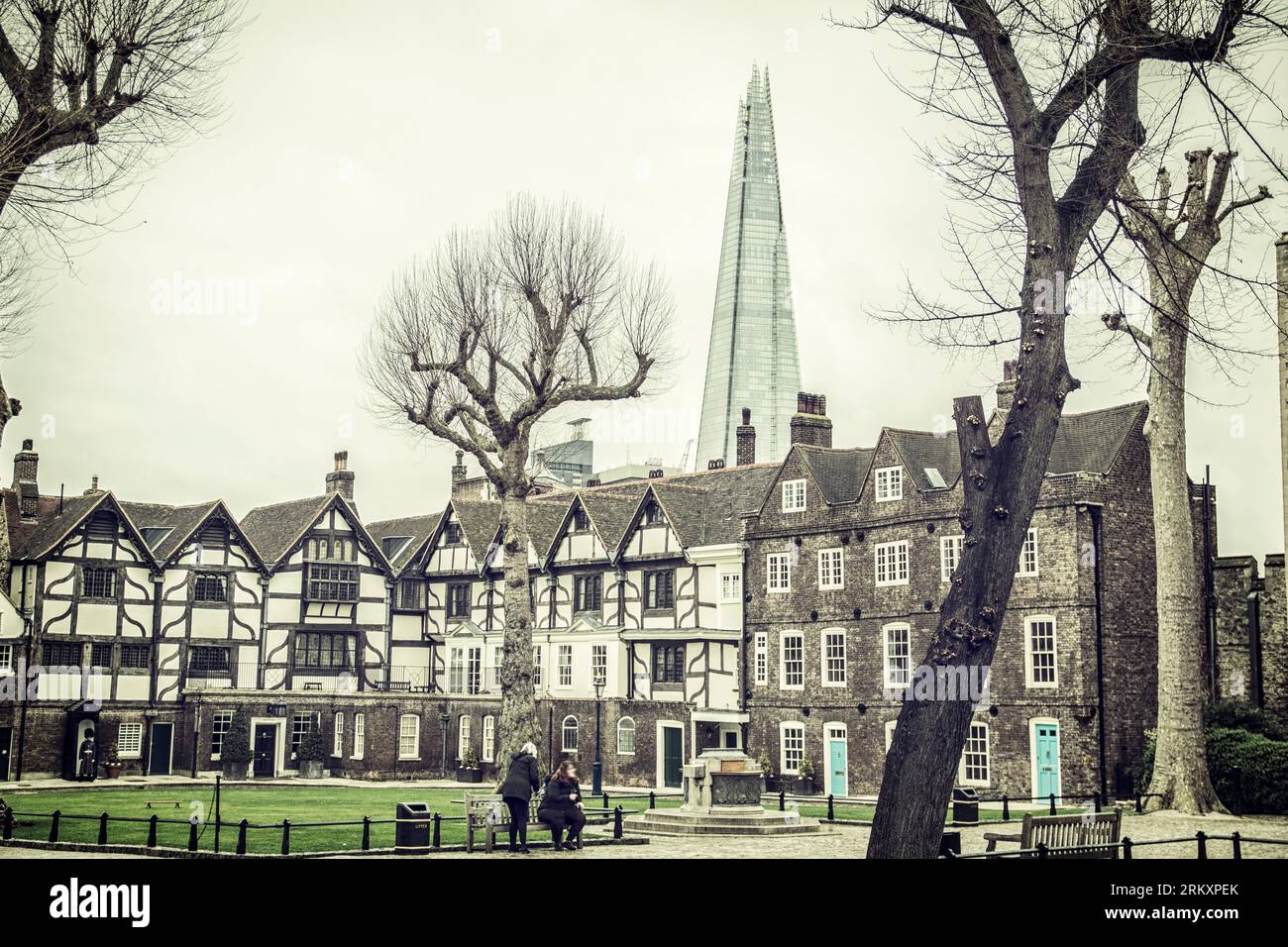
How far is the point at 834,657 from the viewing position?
41.9 m

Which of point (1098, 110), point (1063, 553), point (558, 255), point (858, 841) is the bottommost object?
point (858, 841)

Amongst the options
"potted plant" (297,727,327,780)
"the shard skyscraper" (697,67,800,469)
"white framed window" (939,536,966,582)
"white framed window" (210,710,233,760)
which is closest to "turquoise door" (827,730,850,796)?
"white framed window" (939,536,966,582)

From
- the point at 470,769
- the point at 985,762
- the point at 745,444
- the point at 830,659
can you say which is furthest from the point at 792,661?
the point at 470,769

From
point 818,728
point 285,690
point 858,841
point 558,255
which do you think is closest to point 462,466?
point 285,690

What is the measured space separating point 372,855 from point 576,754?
1038 inches

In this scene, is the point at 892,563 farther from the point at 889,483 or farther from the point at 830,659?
the point at 830,659

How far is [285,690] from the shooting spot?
49.0 meters

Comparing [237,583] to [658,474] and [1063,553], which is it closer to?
[658,474]

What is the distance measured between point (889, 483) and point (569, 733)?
14459 millimetres

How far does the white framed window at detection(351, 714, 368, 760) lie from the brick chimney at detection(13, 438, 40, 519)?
13.5 m

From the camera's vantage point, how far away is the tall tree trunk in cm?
3106

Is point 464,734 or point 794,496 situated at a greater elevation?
point 794,496

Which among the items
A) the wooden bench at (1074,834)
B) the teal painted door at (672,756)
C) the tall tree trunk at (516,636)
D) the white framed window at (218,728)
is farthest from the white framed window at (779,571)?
the wooden bench at (1074,834)
